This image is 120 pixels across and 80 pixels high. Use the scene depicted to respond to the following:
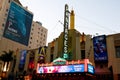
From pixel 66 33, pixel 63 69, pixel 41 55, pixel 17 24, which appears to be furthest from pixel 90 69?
pixel 17 24

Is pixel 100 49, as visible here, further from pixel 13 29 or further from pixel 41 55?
pixel 13 29

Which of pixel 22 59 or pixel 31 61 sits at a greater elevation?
pixel 22 59

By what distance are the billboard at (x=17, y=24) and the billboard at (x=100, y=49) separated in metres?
41.6

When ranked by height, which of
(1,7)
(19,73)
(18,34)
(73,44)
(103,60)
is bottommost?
(19,73)

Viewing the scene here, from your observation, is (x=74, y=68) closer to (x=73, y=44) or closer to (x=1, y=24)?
(x=73, y=44)

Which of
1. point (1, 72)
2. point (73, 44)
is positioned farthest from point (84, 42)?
point (1, 72)

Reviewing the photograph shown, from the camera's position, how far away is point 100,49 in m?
29.1

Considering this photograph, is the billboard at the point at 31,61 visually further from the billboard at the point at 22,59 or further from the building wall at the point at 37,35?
the building wall at the point at 37,35

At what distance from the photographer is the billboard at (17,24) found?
62.9 metres

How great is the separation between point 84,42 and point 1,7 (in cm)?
5073

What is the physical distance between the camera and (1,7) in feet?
229

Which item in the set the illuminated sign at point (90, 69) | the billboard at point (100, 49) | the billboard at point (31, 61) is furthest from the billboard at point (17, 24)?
the illuminated sign at point (90, 69)

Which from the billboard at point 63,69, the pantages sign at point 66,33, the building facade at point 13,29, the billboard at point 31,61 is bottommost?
the billboard at point 63,69

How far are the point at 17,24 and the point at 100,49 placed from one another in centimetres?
4573
